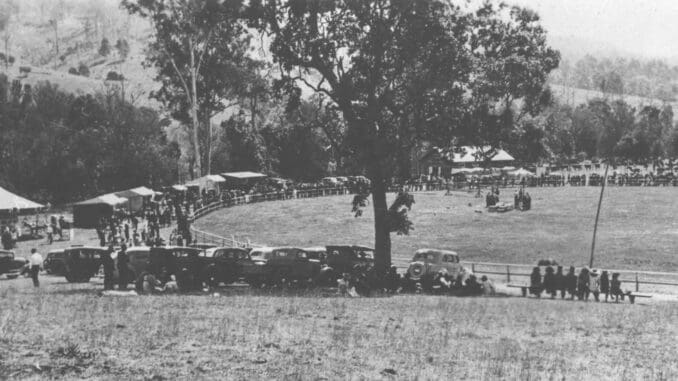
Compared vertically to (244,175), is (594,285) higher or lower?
lower

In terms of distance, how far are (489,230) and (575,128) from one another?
10062 centimetres

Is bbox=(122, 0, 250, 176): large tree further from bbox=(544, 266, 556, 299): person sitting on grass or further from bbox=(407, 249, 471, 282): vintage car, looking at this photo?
bbox=(544, 266, 556, 299): person sitting on grass

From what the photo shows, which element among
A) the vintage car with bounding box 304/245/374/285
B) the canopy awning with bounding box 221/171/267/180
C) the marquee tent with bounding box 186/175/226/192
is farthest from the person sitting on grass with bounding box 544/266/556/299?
the canopy awning with bounding box 221/171/267/180

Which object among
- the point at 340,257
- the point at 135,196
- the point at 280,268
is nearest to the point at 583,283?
the point at 340,257

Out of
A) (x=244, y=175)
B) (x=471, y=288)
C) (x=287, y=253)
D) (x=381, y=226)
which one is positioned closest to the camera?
(x=471, y=288)

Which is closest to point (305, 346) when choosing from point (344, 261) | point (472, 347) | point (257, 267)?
point (472, 347)

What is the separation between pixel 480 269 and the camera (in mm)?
39562

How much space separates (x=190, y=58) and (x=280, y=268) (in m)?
39.4

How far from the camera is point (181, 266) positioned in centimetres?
2681

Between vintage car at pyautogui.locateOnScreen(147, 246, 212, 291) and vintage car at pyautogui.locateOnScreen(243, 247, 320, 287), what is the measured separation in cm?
168

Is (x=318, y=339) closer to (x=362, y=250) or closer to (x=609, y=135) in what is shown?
(x=362, y=250)

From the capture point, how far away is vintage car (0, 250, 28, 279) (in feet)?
107

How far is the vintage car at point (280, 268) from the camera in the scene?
92.8ft

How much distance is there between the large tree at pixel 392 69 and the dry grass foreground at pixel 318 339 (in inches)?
379
